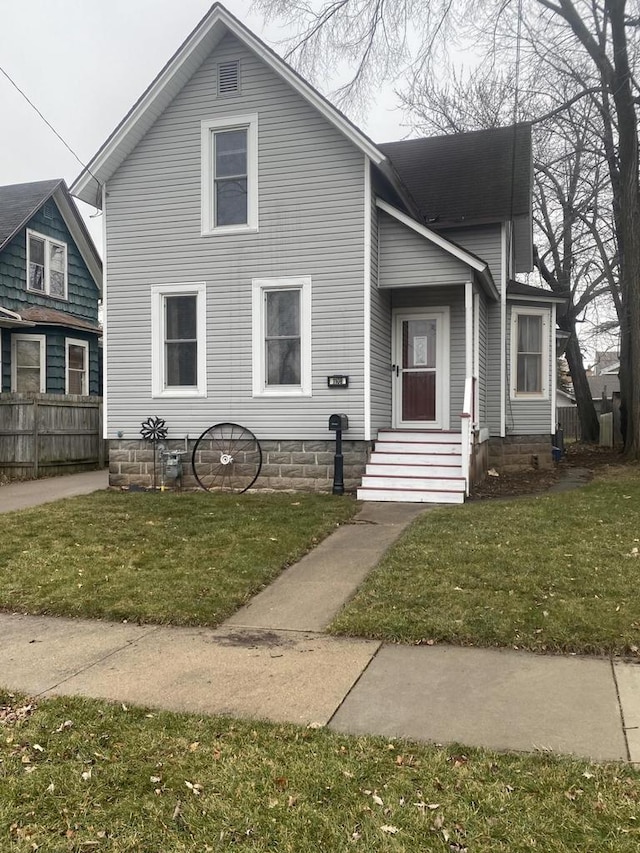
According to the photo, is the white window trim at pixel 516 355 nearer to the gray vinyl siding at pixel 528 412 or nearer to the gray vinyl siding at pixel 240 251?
the gray vinyl siding at pixel 528 412

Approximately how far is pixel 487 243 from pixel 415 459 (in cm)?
528

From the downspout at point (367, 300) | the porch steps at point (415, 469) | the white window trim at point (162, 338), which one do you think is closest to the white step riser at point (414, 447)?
the porch steps at point (415, 469)

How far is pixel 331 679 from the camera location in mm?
3984

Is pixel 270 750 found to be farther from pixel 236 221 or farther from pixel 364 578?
pixel 236 221

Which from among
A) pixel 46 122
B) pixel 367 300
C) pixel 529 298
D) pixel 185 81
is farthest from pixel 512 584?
pixel 46 122

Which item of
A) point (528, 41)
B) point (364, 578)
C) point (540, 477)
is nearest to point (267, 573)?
point (364, 578)

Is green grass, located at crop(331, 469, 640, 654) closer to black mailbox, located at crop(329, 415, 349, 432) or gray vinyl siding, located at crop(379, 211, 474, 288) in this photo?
black mailbox, located at crop(329, 415, 349, 432)

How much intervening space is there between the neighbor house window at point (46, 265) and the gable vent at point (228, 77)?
8604 mm

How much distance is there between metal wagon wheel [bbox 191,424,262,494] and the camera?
11.2 metres

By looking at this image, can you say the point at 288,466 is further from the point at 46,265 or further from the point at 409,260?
the point at 46,265

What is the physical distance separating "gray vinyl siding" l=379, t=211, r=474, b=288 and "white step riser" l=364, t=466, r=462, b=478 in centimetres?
294

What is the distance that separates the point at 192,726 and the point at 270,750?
19.1 inches

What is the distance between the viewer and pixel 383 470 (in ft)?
34.7

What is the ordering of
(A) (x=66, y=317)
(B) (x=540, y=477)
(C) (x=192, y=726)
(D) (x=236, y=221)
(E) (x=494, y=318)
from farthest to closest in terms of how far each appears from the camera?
(A) (x=66, y=317) < (E) (x=494, y=318) < (B) (x=540, y=477) < (D) (x=236, y=221) < (C) (x=192, y=726)
